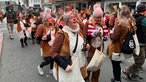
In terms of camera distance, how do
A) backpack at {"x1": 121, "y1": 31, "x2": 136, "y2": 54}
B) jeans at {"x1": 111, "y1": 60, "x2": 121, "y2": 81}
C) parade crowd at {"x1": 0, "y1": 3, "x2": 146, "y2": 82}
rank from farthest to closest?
jeans at {"x1": 111, "y1": 60, "x2": 121, "y2": 81}
backpack at {"x1": 121, "y1": 31, "x2": 136, "y2": 54}
parade crowd at {"x1": 0, "y1": 3, "x2": 146, "y2": 82}

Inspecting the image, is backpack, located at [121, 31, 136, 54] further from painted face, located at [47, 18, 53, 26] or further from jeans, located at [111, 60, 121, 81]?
painted face, located at [47, 18, 53, 26]

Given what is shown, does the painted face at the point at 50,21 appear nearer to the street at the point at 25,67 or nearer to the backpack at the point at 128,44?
the street at the point at 25,67

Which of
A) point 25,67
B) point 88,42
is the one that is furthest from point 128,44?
point 25,67

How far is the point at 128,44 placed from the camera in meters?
4.40

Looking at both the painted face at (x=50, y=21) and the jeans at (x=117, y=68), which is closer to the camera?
the jeans at (x=117, y=68)

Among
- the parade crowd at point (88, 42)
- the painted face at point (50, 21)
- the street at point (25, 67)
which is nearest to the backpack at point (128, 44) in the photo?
the parade crowd at point (88, 42)

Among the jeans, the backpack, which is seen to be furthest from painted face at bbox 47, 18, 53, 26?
the backpack

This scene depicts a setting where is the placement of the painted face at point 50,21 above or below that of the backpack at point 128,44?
above

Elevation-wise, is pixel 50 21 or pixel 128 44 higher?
pixel 50 21

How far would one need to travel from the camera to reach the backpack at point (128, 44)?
14.4ft

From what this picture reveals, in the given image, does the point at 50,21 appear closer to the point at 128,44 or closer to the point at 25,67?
the point at 25,67

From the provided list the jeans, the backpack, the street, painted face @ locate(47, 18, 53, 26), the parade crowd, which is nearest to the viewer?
the parade crowd

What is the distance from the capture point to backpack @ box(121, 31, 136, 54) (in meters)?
4.39

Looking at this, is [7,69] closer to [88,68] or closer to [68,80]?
[88,68]
